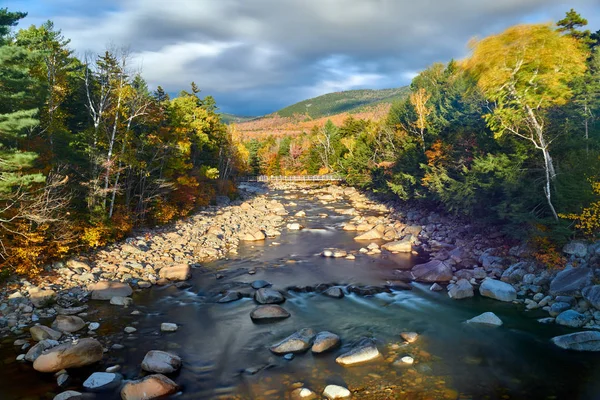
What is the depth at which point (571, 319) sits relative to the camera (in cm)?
1417

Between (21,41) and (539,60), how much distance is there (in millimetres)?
29876

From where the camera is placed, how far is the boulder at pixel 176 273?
20153 millimetres

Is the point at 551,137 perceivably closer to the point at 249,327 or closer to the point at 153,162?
the point at 249,327

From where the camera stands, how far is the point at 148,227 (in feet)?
100.0

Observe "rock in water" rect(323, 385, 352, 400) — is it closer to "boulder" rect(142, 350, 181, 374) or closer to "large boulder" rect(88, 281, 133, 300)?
"boulder" rect(142, 350, 181, 374)

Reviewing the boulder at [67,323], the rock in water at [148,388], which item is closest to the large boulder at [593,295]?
the rock in water at [148,388]

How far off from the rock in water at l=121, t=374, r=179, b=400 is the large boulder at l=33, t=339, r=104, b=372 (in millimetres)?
2157

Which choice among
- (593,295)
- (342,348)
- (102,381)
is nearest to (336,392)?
(342,348)

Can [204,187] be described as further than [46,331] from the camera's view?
Yes

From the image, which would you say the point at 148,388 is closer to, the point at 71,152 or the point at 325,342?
the point at 325,342

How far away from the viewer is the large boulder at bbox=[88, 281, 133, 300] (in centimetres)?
1695

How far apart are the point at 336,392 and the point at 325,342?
2.78m

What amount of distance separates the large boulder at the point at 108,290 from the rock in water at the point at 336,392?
37.3 feet

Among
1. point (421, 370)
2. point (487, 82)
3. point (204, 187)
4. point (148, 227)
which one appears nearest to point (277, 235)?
point (148, 227)
